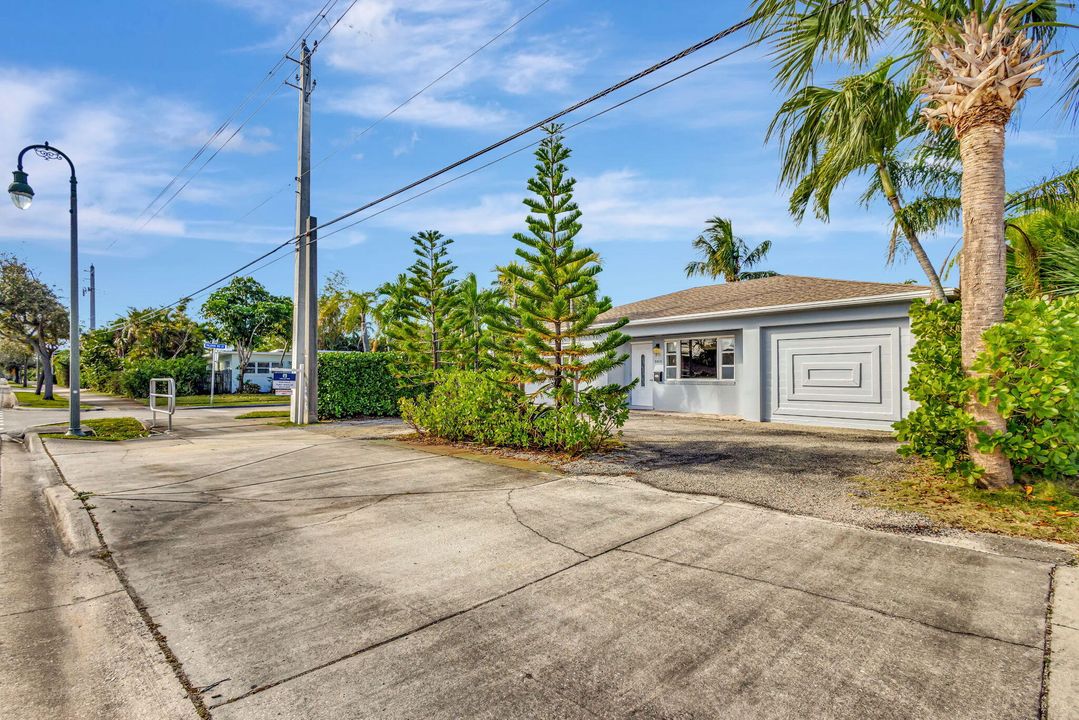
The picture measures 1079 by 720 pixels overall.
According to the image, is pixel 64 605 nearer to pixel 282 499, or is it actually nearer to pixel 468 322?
pixel 282 499

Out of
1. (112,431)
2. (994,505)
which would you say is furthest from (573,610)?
(112,431)

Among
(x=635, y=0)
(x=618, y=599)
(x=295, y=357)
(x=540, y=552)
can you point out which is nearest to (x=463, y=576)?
(x=540, y=552)

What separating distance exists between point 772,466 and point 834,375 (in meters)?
6.07

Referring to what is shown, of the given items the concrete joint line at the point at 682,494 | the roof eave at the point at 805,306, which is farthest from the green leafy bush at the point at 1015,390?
the roof eave at the point at 805,306

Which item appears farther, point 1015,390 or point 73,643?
point 1015,390

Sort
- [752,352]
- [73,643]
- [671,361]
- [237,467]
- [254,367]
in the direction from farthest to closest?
[254,367] → [671,361] → [752,352] → [237,467] → [73,643]

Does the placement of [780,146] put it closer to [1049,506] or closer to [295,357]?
[1049,506]

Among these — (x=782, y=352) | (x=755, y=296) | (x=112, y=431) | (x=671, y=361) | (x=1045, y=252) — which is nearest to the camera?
(x=1045, y=252)

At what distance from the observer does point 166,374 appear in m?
27.8

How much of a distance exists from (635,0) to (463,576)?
6913 millimetres

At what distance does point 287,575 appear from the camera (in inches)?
139

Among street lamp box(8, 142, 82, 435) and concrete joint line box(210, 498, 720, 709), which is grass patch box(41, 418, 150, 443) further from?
concrete joint line box(210, 498, 720, 709)

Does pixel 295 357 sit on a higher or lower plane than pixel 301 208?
lower

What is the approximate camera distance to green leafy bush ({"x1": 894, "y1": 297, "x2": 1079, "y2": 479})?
4605 mm
